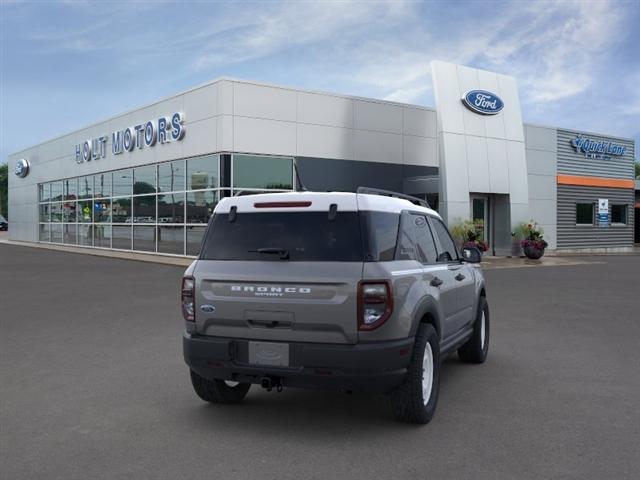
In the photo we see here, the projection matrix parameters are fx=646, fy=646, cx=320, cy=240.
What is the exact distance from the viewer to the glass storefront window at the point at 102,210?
30125 millimetres

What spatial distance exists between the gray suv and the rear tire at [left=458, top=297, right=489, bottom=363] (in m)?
1.71

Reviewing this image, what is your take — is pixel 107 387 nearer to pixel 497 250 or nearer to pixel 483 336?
pixel 483 336

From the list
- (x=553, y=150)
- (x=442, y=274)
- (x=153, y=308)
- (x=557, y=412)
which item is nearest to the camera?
(x=557, y=412)

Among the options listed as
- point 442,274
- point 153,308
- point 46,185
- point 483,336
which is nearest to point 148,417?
point 442,274

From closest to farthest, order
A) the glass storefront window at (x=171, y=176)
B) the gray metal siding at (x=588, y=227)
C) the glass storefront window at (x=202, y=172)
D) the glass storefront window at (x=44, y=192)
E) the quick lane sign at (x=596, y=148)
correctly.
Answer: the glass storefront window at (x=202, y=172), the glass storefront window at (x=171, y=176), the gray metal siding at (x=588, y=227), the quick lane sign at (x=596, y=148), the glass storefront window at (x=44, y=192)

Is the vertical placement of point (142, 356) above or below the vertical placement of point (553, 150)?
below

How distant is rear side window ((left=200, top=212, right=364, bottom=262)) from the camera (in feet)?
15.3

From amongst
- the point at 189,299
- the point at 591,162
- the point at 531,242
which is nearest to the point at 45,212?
the point at 531,242

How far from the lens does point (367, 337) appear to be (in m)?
4.46

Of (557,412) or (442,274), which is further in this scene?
(442,274)

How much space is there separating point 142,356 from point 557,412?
175 inches

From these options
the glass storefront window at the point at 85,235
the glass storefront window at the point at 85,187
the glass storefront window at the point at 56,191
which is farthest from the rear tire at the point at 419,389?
the glass storefront window at the point at 56,191

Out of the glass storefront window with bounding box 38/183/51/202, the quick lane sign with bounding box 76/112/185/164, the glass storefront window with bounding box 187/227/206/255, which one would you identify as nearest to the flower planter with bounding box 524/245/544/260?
the glass storefront window with bounding box 187/227/206/255

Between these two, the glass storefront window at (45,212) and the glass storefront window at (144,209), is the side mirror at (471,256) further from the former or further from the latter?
the glass storefront window at (45,212)
